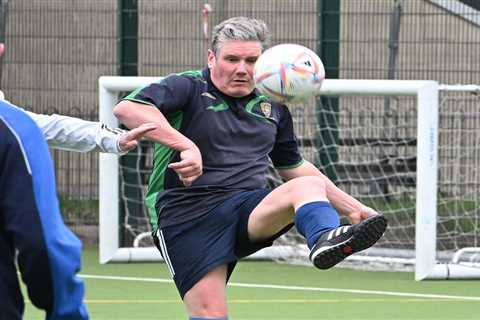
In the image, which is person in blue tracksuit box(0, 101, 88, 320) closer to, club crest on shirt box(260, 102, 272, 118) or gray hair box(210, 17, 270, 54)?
gray hair box(210, 17, 270, 54)

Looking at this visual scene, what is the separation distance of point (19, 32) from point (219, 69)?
7233 millimetres

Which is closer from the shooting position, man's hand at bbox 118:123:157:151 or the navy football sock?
man's hand at bbox 118:123:157:151

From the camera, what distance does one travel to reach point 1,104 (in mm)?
3854

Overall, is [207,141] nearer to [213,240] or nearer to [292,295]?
[213,240]

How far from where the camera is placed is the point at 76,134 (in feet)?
15.0

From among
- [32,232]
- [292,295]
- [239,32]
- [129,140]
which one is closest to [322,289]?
[292,295]

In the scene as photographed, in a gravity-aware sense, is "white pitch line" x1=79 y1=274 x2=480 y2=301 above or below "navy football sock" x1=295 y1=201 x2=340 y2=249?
below

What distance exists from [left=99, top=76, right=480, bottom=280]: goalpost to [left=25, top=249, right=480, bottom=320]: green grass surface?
0.33 metres

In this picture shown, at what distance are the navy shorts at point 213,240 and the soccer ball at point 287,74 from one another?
1.52 feet

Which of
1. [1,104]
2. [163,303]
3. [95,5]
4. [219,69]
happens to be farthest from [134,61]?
[1,104]

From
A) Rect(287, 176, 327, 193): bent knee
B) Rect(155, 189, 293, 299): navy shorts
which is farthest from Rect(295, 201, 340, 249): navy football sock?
Rect(155, 189, 293, 299): navy shorts

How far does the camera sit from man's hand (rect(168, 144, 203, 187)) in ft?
18.8

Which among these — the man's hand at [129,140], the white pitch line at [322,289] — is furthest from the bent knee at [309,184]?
the white pitch line at [322,289]

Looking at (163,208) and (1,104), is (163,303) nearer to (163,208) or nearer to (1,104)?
(163,208)
